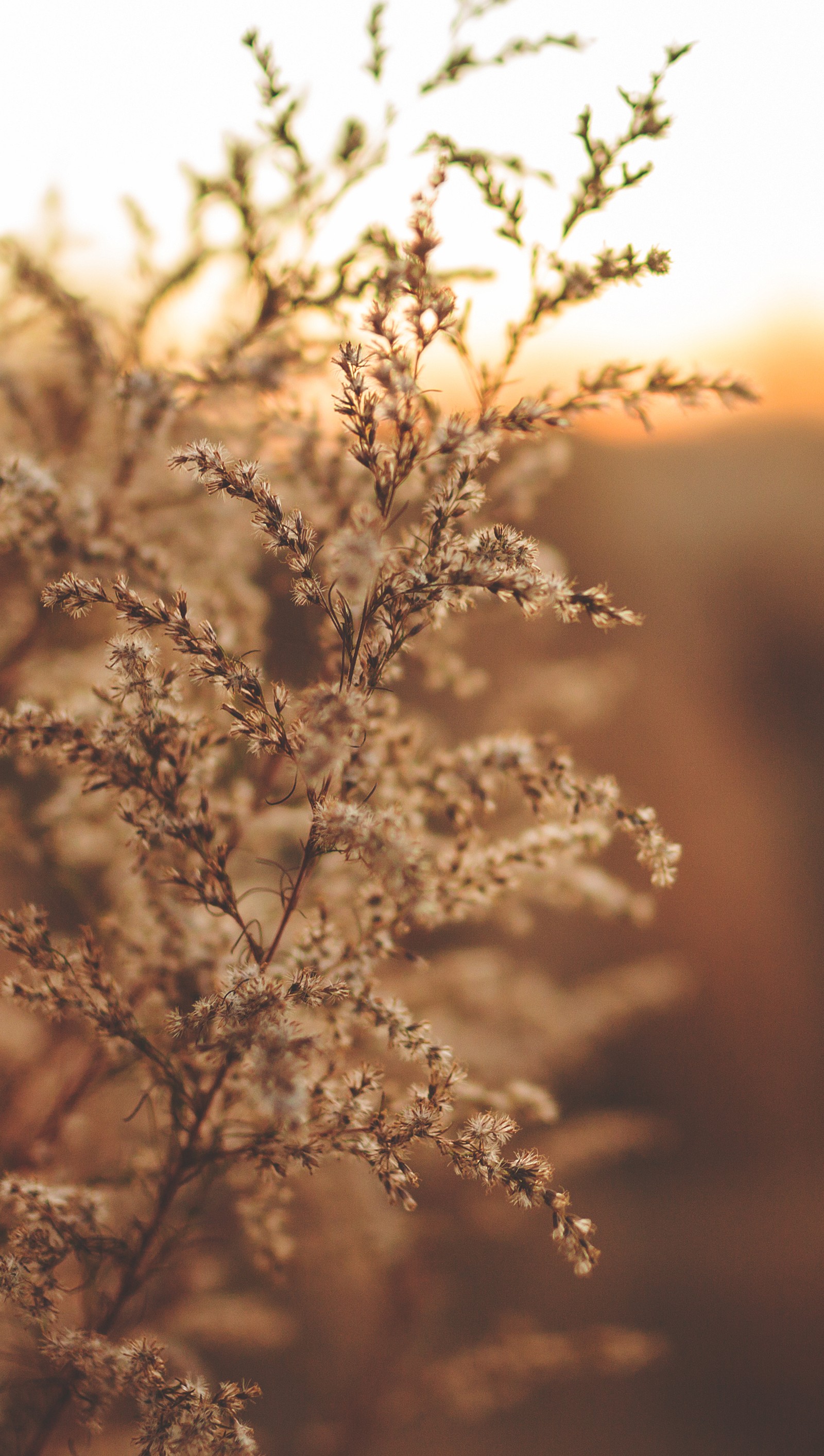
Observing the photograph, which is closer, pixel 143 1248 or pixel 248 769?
pixel 143 1248

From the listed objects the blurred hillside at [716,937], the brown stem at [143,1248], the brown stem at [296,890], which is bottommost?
the brown stem at [143,1248]

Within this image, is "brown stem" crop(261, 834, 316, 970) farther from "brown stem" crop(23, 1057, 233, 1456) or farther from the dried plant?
"brown stem" crop(23, 1057, 233, 1456)

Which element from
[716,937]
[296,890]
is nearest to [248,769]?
[296,890]

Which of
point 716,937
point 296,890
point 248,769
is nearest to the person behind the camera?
point 296,890

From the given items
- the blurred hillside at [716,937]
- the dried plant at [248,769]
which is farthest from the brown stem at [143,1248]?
the blurred hillside at [716,937]

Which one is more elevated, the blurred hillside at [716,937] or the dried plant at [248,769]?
the blurred hillside at [716,937]

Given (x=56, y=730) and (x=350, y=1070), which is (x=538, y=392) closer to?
(x=56, y=730)

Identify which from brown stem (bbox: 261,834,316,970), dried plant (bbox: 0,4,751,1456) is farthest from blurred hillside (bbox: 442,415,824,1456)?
brown stem (bbox: 261,834,316,970)

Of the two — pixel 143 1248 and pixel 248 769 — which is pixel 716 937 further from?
pixel 143 1248

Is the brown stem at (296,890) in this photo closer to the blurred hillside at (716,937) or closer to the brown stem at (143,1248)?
the brown stem at (143,1248)
